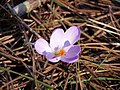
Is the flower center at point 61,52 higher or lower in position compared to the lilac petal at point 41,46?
lower

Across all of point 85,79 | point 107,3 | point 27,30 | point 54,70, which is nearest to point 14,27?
point 27,30

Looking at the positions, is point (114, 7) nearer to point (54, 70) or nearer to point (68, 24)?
point (68, 24)

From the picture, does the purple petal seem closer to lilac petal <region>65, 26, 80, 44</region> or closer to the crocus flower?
the crocus flower

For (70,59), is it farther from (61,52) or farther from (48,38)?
(48,38)

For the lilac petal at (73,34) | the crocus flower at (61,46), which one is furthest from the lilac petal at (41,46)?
the lilac petal at (73,34)

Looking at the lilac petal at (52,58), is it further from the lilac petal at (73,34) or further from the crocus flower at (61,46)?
the lilac petal at (73,34)

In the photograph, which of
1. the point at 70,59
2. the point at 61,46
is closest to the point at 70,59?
the point at 70,59

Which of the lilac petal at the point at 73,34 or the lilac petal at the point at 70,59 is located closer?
the lilac petal at the point at 70,59
